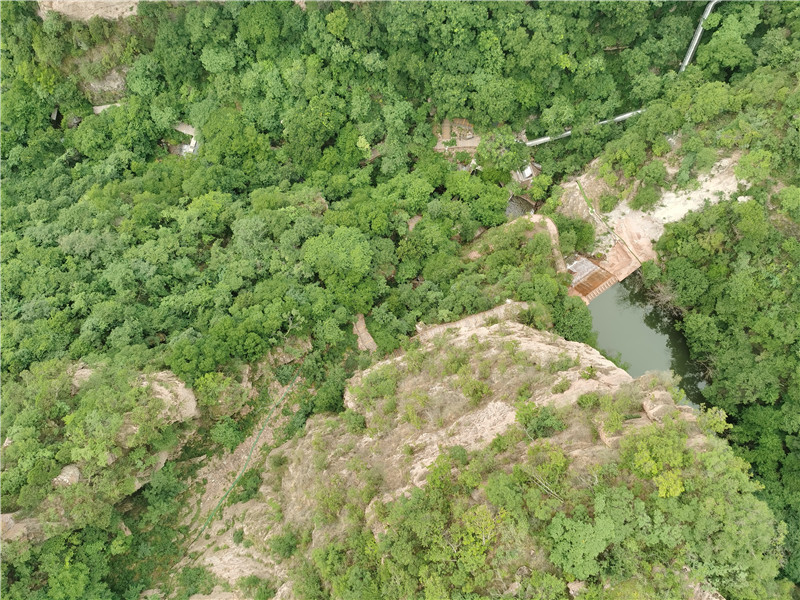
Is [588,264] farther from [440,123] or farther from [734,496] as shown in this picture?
[734,496]

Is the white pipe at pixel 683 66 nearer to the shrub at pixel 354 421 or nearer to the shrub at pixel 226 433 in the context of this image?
the shrub at pixel 354 421

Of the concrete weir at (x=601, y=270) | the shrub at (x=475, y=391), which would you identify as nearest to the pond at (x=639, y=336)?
the concrete weir at (x=601, y=270)

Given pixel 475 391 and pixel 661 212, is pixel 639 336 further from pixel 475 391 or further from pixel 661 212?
pixel 475 391

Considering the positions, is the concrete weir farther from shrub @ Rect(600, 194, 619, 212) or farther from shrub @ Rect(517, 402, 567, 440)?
shrub @ Rect(517, 402, 567, 440)

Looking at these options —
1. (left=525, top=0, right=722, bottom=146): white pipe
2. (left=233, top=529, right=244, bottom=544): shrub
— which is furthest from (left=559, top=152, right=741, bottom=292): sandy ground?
(left=233, top=529, right=244, bottom=544): shrub

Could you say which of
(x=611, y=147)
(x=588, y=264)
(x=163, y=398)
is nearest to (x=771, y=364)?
(x=588, y=264)

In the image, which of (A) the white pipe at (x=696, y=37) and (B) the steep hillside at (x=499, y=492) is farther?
(A) the white pipe at (x=696, y=37)

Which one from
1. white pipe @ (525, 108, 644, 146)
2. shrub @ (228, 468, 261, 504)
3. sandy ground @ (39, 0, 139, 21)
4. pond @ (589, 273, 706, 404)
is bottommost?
shrub @ (228, 468, 261, 504)
